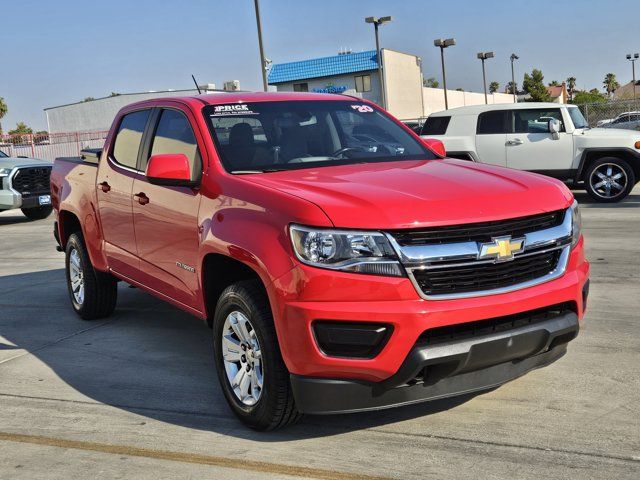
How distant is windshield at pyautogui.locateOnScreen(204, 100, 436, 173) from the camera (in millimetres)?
4656

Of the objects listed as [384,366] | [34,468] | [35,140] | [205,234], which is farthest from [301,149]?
[35,140]

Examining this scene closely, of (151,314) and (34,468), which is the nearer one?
(34,468)

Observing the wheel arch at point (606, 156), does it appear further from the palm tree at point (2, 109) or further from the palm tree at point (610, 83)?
the palm tree at point (610, 83)

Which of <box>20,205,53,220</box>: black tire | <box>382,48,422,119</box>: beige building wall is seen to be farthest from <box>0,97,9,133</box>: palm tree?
<box>20,205,53,220</box>: black tire

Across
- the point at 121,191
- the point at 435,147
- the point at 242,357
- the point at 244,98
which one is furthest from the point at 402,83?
the point at 242,357

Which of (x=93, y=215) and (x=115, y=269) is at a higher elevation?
(x=93, y=215)

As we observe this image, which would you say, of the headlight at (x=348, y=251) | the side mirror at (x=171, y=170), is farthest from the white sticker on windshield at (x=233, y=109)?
the headlight at (x=348, y=251)

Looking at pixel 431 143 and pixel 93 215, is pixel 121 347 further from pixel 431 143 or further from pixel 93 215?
pixel 431 143

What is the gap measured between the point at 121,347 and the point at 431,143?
109 inches

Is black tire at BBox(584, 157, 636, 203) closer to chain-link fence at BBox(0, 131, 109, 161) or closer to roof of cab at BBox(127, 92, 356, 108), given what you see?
roof of cab at BBox(127, 92, 356, 108)

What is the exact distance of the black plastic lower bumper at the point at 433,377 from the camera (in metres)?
3.43

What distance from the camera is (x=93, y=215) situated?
20.4ft

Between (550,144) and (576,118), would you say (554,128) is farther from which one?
(576,118)

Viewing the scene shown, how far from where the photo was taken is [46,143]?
36719 millimetres
